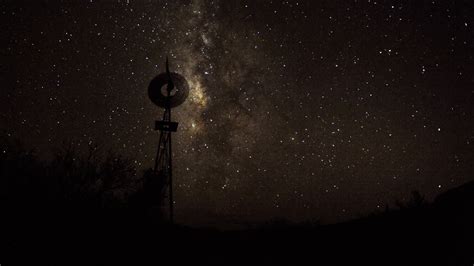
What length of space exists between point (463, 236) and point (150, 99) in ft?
44.2

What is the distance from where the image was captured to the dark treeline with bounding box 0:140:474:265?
10859 mm

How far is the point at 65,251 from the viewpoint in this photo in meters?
11.7

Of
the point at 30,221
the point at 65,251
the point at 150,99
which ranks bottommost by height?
the point at 65,251

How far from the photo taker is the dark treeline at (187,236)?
10.9m

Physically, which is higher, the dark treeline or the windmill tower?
the windmill tower

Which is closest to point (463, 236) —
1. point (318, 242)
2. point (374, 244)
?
point (374, 244)

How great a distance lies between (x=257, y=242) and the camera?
1462 centimetres

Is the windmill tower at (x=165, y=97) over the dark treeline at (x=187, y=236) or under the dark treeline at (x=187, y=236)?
over

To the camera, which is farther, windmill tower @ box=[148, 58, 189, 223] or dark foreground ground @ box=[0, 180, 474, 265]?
windmill tower @ box=[148, 58, 189, 223]

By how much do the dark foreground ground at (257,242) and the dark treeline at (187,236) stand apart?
27 mm

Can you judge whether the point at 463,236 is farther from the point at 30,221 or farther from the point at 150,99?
the point at 150,99

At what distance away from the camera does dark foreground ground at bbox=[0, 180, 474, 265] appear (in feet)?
35.0

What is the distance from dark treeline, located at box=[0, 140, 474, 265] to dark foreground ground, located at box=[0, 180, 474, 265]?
1.1 inches

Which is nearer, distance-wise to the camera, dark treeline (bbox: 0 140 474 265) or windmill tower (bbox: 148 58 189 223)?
dark treeline (bbox: 0 140 474 265)
